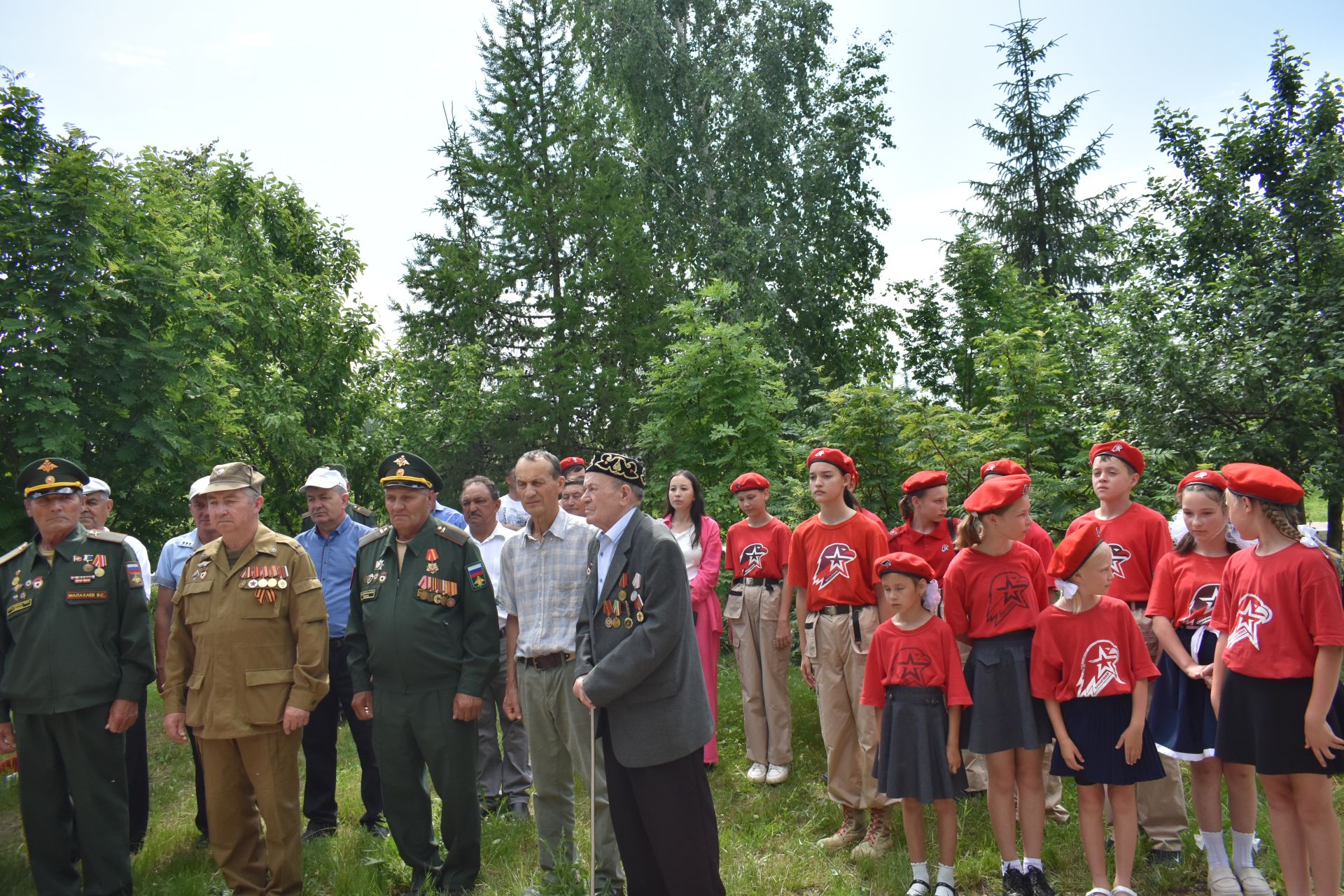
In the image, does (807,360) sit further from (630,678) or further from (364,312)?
(630,678)

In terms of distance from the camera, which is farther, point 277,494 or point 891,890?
point 277,494

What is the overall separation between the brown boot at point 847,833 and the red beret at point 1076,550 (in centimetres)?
215

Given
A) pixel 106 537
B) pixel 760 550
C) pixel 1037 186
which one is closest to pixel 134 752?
pixel 106 537

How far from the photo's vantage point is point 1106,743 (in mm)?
4180

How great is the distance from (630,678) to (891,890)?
210cm

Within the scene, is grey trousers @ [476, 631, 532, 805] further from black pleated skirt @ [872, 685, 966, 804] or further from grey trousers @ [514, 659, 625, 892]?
black pleated skirt @ [872, 685, 966, 804]

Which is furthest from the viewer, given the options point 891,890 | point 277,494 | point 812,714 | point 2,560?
point 277,494

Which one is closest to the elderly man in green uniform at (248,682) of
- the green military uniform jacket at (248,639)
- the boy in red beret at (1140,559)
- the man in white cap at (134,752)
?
the green military uniform jacket at (248,639)

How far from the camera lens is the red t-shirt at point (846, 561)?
18.6 feet

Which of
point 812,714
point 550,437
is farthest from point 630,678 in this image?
point 550,437

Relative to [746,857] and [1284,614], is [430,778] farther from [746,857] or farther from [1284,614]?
[1284,614]

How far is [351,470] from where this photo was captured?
563 inches

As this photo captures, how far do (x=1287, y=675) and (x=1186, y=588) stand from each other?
2.77 ft

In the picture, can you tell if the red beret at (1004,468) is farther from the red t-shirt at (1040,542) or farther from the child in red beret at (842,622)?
the child in red beret at (842,622)
